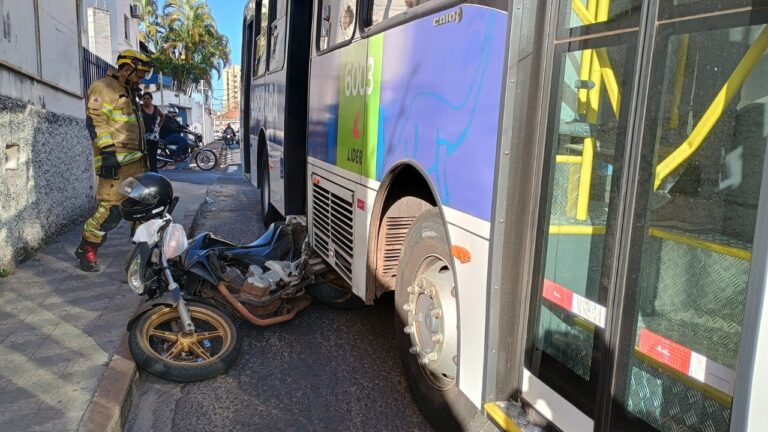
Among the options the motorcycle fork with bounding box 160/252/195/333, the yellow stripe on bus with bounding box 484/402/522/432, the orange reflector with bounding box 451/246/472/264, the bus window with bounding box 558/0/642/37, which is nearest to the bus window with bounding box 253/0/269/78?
the motorcycle fork with bounding box 160/252/195/333

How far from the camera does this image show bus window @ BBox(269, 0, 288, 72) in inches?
Result: 241

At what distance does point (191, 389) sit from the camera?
3.70m

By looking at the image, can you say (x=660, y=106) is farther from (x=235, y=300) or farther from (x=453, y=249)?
(x=235, y=300)

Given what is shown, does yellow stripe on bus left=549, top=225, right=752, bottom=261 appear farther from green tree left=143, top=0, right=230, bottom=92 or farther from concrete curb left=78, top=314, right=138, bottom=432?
green tree left=143, top=0, right=230, bottom=92

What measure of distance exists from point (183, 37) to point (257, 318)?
4139cm

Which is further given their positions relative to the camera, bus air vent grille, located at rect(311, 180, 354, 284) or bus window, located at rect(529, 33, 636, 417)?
bus air vent grille, located at rect(311, 180, 354, 284)

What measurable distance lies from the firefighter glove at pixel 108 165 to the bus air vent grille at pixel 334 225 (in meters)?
1.86

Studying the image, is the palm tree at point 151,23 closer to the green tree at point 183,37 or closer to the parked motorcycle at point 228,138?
the green tree at point 183,37

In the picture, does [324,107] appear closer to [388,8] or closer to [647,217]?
[388,8]

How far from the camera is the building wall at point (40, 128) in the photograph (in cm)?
545

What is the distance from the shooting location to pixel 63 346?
391cm

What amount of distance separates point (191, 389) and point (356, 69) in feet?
7.43

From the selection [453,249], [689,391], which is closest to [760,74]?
[689,391]

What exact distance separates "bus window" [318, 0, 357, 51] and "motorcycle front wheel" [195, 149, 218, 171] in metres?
13.3
